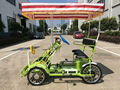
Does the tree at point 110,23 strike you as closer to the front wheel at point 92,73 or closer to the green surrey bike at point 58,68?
the green surrey bike at point 58,68

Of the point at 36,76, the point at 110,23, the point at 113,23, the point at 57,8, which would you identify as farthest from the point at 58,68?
the point at 113,23

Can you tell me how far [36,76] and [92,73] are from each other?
168cm

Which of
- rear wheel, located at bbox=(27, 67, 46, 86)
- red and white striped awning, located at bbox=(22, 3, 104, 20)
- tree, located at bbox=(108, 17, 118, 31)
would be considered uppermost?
tree, located at bbox=(108, 17, 118, 31)

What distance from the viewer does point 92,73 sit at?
3.90 m

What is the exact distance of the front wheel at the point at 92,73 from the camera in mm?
3893

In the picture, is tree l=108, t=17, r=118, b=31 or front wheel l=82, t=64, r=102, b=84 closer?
front wheel l=82, t=64, r=102, b=84

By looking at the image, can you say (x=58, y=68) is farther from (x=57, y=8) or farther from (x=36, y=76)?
(x=57, y=8)

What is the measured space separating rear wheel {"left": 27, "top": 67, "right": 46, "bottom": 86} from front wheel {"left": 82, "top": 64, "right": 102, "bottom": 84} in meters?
1.23

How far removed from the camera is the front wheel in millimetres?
3893

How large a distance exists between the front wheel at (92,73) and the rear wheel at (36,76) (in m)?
1.23

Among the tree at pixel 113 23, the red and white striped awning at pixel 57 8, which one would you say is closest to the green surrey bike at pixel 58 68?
the red and white striped awning at pixel 57 8

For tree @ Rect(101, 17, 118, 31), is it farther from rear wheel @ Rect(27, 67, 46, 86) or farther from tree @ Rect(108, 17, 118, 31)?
rear wheel @ Rect(27, 67, 46, 86)

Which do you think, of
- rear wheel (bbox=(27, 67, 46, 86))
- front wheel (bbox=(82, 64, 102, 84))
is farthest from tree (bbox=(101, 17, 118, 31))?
rear wheel (bbox=(27, 67, 46, 86))

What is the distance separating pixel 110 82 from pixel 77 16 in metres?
3.15
